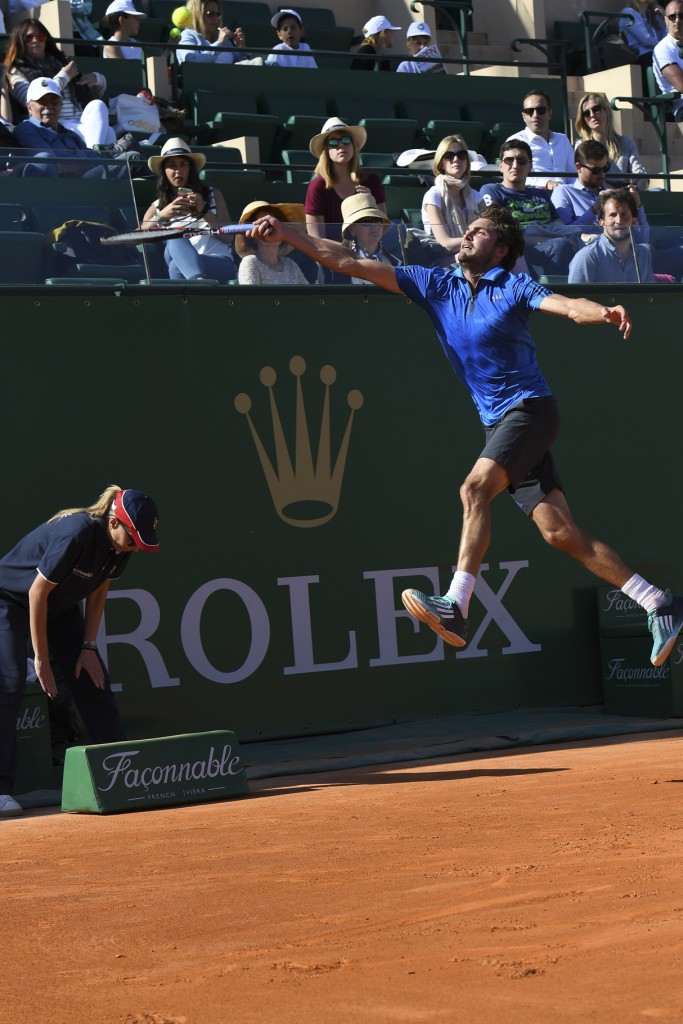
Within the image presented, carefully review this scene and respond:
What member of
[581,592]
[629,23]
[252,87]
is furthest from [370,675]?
[629,23]

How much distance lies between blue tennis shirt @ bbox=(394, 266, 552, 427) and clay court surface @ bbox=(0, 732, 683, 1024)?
6.32 feet

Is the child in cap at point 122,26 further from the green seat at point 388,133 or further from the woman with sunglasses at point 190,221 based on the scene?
the woman with sunglasses at point 190,221

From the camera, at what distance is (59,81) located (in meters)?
12.9

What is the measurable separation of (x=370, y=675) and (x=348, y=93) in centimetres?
848

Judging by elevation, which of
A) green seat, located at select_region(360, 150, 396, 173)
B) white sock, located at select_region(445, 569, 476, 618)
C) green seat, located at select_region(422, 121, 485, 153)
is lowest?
white sock, located at select_region(445, 569, 476, 618)

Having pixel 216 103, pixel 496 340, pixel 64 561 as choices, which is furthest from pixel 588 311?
pixel 216 103

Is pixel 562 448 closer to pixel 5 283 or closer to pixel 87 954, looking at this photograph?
pixel 5 283

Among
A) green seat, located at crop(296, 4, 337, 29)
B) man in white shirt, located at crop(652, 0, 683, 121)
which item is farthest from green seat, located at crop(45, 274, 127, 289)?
man in white shirt, located at crop(652, 0, 683, 121)

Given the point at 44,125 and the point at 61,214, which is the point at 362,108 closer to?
the point at 44,125

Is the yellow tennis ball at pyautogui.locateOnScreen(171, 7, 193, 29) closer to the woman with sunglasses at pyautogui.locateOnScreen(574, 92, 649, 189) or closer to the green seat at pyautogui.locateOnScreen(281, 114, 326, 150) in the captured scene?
the green seat at pyautogui.locateOnScreen(281, 114, 326, 150)

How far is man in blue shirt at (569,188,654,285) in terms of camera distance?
36.1 feet

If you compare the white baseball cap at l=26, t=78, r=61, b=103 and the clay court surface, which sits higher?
the white baseball cap at l=26, t=78, r=61, b=103

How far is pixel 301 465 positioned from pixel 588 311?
12.2ft

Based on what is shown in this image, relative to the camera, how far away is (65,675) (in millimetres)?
8492
